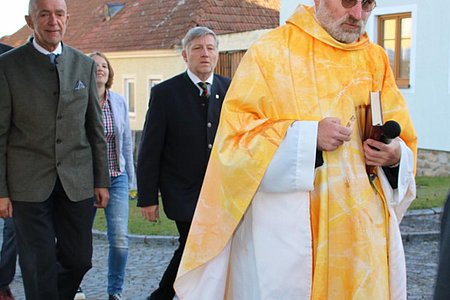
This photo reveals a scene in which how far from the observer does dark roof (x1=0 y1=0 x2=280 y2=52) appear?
23328 millimetres

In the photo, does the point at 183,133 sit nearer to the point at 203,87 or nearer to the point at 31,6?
the point at 203,87

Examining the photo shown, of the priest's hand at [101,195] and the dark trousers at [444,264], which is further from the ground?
the dark trousers at [444,264]

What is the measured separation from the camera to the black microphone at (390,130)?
11.3 feet

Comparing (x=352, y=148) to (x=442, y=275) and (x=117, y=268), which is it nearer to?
(x=442, y=275)

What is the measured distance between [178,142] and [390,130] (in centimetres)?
220

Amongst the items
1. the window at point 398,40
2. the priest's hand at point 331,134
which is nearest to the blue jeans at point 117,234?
the priest's hand at point 331,134

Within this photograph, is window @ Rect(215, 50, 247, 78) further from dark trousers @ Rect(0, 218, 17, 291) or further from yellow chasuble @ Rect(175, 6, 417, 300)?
yellow chasuble @ Rect(175, 6, 417, 300)

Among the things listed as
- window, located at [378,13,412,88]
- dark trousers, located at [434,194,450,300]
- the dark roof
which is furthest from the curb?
the dark roof

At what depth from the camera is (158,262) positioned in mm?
8180

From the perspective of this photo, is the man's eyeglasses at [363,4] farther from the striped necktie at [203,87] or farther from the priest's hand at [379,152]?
the striped necktie at [203,87]

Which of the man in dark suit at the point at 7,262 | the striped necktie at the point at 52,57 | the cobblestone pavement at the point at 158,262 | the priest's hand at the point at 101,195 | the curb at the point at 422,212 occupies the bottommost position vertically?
the cobblestone pavement at the point at 158,262

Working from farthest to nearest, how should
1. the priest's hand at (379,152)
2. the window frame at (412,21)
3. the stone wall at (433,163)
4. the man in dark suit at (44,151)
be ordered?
the window frame at (412,21), the stone wall at (433,163), the man in dark suit at (44,151), the priest's hand at (379,152)

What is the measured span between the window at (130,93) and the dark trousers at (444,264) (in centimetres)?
2485

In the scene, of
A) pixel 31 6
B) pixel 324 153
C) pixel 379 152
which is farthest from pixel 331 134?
pixel 31 6
